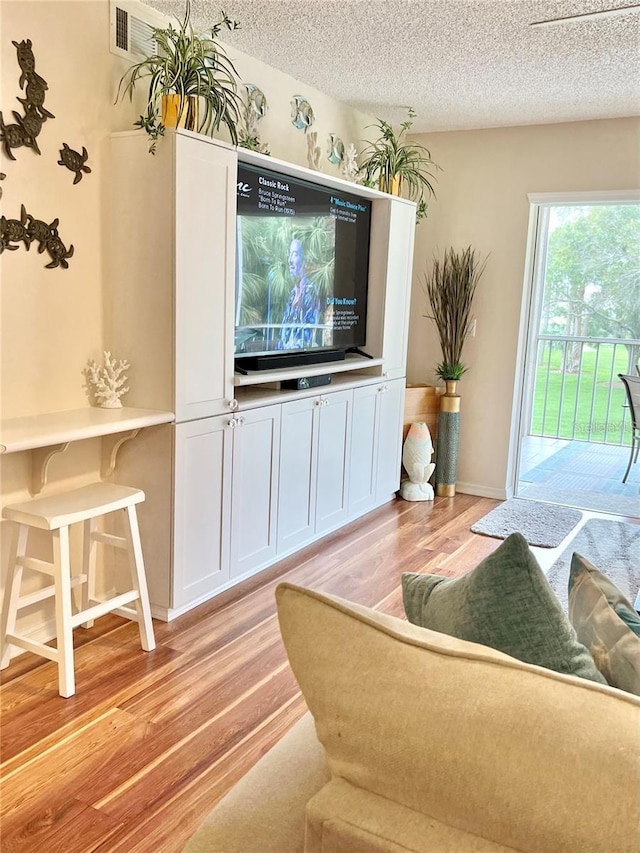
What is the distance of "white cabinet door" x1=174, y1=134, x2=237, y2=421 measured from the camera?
2.91m

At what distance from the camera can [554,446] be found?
651cm

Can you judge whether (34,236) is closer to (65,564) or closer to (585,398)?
(65,564)

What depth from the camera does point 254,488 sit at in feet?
11.5

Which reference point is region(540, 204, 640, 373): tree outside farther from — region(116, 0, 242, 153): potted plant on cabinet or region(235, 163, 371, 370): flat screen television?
region(116, 0, 242, 153): potted plant on cabinet

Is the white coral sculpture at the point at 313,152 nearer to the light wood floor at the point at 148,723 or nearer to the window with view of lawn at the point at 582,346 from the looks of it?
the window with view of lawn at the point at 582,346

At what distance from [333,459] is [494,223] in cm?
211

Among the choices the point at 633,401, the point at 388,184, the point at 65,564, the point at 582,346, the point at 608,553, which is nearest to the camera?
the point at 65,564

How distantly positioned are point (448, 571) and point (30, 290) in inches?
92.7

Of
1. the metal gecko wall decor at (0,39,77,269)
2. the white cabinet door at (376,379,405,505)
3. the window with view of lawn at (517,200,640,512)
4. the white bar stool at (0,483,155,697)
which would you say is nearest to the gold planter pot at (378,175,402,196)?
the window with view of lawn at (517,200,640,512)

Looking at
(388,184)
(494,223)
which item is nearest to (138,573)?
(388,184)

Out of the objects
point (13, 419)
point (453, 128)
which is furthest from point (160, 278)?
point (453, 128)

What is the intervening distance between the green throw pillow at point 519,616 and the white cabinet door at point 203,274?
2072 mm

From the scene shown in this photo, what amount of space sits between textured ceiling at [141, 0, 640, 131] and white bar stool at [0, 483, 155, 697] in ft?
6.67

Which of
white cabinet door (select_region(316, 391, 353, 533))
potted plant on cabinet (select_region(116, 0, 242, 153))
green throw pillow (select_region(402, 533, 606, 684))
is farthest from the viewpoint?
white cabinet door (select_region(316, 391, 353, 533))
